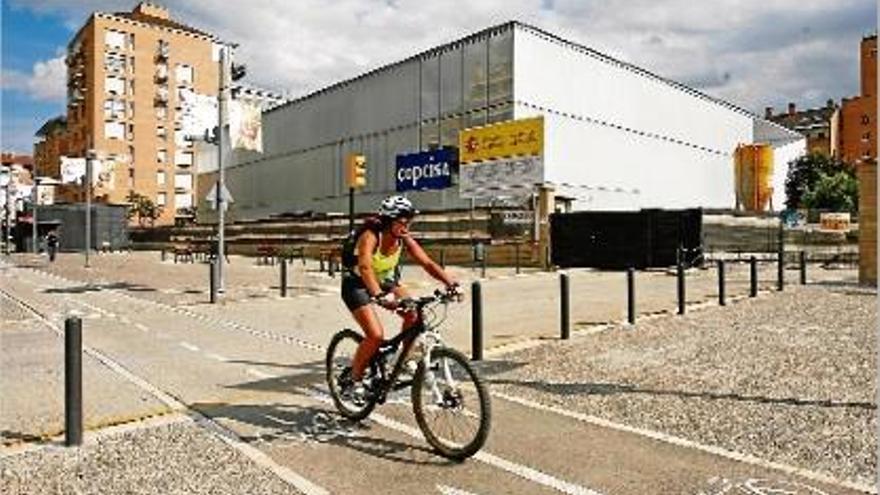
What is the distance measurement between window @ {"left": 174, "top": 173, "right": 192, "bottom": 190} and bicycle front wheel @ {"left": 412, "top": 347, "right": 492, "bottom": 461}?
87256mm

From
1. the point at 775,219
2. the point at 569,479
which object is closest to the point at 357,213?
the point at 775,219

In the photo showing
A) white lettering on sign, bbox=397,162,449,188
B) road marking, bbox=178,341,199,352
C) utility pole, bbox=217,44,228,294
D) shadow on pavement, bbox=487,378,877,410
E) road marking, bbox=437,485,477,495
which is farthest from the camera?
white lettering on sign, bbox=397,162,449,188

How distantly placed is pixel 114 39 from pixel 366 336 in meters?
86.5

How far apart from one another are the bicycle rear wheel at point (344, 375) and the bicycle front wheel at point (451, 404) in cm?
72

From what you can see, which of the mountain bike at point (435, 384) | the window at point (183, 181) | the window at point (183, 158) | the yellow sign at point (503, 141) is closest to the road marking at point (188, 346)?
the mountain bike at point (435, 384)

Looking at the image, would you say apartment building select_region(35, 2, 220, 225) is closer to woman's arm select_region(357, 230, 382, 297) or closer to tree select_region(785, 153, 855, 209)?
tree select_region(785, 153, 855, 209)

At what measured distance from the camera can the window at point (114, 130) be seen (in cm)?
8068

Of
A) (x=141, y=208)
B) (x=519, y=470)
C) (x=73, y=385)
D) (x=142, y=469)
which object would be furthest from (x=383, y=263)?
(x=141, y=208)

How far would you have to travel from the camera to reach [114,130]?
81438 millimetres

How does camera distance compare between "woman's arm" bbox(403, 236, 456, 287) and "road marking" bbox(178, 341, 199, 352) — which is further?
"road marking" bbox(178, 341, 199, 352)

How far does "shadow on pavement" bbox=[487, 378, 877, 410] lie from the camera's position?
21.7 feet

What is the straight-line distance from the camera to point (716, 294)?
16438 millimetres

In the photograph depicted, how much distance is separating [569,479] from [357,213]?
156ft

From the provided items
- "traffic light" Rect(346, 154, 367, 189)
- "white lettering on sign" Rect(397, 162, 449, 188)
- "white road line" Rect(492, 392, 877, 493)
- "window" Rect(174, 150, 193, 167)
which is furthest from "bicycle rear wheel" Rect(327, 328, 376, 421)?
"window" Rect(174, 150, 193, 167)
